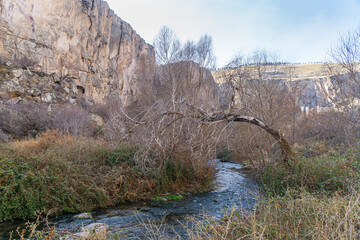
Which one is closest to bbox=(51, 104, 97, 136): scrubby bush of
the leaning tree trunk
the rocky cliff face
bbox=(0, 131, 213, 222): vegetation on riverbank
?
bbox=(0, 131, 213, 222): vegetation on riverbank

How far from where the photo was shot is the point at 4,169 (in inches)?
218

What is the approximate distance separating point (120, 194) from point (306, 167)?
5386 mm

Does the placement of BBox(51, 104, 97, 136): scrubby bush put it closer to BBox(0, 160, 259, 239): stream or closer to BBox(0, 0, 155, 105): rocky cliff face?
BBox(0, 0, 155, 105): rocky cliff face

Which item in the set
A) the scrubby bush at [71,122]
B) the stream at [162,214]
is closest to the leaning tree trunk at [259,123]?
the stream at [162,214]

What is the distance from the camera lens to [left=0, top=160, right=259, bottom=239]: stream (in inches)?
183

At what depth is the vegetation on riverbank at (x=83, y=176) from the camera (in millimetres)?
5383

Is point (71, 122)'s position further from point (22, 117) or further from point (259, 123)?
point (259, 123)

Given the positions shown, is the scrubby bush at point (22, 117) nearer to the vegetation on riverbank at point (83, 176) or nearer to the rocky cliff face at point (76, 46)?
the rocky cliff face at point (76, 46)

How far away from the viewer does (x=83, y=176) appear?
6.69 m

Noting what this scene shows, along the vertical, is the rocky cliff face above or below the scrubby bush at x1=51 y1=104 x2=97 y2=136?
above

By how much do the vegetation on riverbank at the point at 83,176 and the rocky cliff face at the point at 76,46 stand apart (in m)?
10.9

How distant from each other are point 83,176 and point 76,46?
21.6 m

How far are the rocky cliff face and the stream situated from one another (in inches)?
493

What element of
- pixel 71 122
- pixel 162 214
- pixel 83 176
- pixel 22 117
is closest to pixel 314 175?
pixel 162 214
